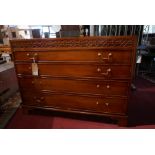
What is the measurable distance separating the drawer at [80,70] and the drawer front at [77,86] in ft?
0.25

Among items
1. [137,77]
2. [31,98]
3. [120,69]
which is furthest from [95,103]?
[137,77]

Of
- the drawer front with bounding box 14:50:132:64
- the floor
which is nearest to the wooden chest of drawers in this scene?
the drawer front with bounding box 14:50:132:64

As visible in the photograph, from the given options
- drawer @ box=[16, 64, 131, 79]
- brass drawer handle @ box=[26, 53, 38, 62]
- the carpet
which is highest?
brass drawer handle @ box=[26, 53, 38, 62]

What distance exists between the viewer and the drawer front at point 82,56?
55.7 inches

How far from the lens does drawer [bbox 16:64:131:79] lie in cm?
147

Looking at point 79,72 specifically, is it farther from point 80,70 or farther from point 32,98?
point 32,98

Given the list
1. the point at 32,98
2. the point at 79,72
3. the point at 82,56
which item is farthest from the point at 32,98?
the point at 82,56

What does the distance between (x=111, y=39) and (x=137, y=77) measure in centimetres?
243

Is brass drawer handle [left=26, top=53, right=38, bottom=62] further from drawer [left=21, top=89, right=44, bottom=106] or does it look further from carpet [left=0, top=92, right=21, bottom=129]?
carpet [left=0, top=92, right=21, bottom=129]

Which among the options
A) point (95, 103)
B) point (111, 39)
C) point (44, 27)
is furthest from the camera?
point (44, 27)

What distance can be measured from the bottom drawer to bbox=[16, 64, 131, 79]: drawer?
0.93 feet

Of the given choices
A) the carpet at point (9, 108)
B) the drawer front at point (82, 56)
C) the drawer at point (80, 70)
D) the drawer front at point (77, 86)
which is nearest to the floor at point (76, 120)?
the carpet at point (9, 108)
